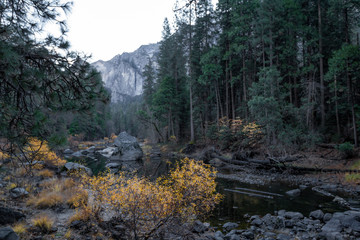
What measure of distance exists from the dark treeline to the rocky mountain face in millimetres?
126966

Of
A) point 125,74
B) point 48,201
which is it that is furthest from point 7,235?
point 125,74

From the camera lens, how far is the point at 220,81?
27.6m

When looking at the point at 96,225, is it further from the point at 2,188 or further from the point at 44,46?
the point at 2,188

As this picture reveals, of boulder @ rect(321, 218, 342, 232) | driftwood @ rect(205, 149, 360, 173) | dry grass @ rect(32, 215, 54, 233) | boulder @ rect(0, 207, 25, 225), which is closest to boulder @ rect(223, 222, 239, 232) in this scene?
boulder @ rect(321, 218, 342, 232)

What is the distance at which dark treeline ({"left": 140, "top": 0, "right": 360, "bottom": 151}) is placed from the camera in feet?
48.2

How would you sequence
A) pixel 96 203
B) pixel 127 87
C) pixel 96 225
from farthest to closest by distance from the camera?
pixel 127 87
pixel 96 203
pixel 96 225

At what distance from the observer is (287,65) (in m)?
18.4

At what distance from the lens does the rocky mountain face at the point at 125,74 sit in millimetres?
152000

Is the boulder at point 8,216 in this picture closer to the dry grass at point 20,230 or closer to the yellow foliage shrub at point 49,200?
the dry grass at point 20,230

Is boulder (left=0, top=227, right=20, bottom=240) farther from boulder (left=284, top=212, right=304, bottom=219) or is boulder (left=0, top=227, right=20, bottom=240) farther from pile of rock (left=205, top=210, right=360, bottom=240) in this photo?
boulder (left=284, top=212, right=304, bottom=219)

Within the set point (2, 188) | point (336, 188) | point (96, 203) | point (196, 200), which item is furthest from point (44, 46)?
point (336, 188)

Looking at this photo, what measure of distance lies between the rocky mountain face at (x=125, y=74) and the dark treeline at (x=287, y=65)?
127 meters

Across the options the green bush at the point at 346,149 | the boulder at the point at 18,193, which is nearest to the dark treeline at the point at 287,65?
the green bush at the point at 346,149

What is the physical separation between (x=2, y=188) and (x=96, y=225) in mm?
5652
